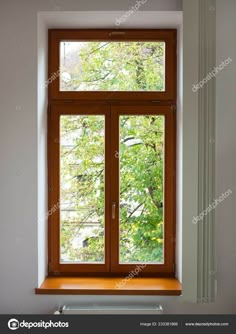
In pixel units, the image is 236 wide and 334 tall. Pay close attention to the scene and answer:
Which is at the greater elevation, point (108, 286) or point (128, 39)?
point (128, 39)

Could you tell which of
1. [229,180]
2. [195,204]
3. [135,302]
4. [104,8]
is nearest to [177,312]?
[135,302]

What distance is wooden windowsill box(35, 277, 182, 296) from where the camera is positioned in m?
3.21

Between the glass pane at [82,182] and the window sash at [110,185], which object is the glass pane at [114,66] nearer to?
the window sash at [110,185]

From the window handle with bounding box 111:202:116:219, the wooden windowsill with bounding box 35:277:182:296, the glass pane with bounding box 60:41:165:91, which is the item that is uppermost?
the glass pane with bounding box 60:41:165:91

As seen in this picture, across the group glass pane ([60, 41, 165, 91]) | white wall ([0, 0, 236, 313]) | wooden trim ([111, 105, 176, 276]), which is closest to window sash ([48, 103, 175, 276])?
wooden trim ([111, 105, 176, 276])

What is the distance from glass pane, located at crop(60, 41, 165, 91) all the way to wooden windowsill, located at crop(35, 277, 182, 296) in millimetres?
1427

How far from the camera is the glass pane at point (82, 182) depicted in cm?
349

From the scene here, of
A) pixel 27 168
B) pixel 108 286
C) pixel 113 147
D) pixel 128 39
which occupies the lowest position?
pixel 108 286

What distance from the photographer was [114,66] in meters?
3.48

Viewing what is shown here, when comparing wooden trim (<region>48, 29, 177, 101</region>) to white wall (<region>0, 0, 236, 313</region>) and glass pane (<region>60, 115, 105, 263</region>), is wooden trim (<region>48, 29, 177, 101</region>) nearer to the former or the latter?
glass pane (<region>60, 115, 105, 263</region>)

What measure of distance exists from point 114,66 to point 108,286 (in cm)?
162

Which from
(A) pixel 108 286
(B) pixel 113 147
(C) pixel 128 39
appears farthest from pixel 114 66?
(A) pixel 108 286

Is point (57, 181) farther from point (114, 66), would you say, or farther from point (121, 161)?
point (114, 66)

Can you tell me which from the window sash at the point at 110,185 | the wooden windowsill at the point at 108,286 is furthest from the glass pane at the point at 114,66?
the wooden windowsill at the point at 108,286
